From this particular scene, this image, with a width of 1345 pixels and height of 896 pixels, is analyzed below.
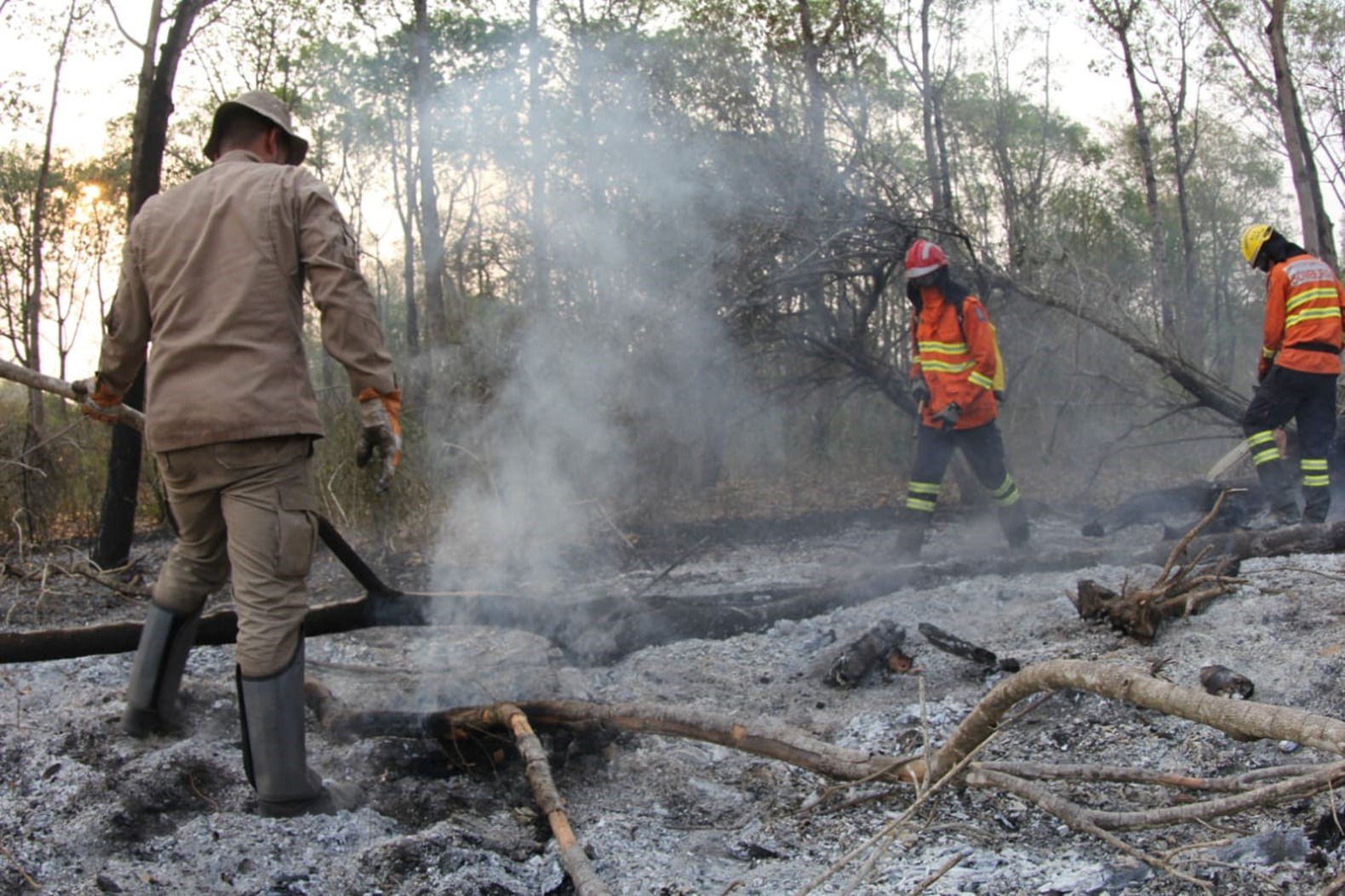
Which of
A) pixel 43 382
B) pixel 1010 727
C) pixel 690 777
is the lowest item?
pixel 690 777

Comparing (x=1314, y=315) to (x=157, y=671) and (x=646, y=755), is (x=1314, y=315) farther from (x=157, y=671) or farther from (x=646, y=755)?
(x=157, y=671)

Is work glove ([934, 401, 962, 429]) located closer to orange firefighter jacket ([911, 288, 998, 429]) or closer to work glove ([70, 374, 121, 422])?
orange firefighter jacket ([911, 288, 998, 429])

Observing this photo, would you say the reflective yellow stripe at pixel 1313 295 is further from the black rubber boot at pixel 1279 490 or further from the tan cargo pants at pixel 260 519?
the tan cargo pants at pixel 260 519

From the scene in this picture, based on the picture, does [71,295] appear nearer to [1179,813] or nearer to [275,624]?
[275,624]

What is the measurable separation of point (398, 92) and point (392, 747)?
662 centimetres

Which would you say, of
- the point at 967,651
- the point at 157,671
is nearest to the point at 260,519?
the point at 157,671

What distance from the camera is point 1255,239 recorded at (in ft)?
18.9

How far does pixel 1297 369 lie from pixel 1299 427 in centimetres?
37

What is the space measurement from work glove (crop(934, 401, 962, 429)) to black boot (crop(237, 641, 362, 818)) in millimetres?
4187

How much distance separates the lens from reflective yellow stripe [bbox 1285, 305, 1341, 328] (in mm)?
5438

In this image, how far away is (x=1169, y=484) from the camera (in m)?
9.32

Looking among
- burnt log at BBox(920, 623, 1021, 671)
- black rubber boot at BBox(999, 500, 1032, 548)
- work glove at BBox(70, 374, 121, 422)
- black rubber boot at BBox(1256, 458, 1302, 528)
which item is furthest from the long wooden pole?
black rubber boot at BBox(1256, 458, 1302, 528)

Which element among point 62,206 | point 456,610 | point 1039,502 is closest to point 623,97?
point 1039,502

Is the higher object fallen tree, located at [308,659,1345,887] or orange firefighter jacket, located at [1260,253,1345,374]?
orange firefighter jacket, located at [1260,253,1345,374]
